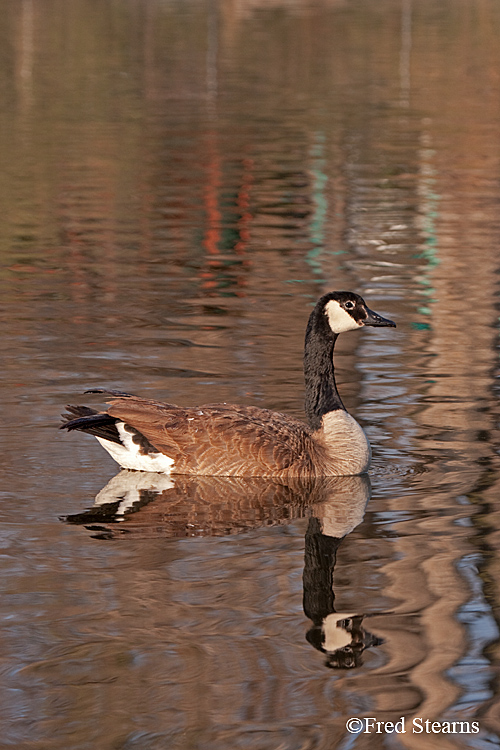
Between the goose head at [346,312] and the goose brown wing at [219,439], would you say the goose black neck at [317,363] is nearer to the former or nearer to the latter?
the goose head at [346,312]

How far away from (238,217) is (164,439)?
13.6 meters

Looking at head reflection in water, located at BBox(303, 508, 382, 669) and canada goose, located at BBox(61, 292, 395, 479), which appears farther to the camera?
canada goose, located at BBox(61, 292, 395, 479)

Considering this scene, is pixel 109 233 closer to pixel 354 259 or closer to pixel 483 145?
pixel 354 259

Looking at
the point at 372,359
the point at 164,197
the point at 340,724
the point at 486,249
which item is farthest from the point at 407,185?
the point at 340,724

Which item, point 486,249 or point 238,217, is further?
point 238,217

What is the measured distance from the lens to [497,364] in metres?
14.5

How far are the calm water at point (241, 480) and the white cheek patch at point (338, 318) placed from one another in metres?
1.16

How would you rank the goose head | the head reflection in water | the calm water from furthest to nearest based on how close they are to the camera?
the goose head
the head reflection in water
the calm water

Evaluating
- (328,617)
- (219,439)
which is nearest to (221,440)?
(219,439)

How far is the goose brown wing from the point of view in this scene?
10.9m

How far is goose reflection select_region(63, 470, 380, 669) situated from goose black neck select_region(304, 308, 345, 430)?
2.21 feet

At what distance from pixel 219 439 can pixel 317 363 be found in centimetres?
119

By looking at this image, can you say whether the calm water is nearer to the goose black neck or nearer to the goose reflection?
the goose reflection

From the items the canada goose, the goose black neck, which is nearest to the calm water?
the canada goose
